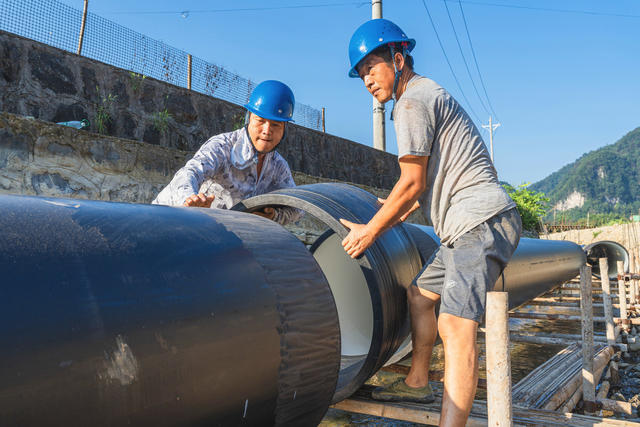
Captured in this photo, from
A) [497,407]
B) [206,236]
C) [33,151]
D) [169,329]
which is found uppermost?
[33,151]

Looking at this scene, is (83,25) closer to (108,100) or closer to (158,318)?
(108,100)

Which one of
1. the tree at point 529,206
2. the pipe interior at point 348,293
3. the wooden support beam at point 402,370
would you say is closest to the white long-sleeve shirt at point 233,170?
the pipe interior at point 348,293

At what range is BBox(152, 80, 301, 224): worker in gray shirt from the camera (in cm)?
285

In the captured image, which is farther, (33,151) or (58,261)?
(33,151)

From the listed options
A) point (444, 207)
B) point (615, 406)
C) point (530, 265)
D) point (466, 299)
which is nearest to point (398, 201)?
point (444, 207)

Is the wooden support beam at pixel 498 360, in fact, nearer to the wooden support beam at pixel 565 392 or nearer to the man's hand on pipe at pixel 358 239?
the man's hand on pipe at pixel 358 239

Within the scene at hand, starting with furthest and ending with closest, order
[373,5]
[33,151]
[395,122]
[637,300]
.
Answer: [373,5] → [637,300] → [33,151] → [395,122]

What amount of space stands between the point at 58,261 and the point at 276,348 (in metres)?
0.66

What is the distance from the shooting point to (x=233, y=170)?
3.03 metres

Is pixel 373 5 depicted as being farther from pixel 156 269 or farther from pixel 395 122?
pixel 156 269

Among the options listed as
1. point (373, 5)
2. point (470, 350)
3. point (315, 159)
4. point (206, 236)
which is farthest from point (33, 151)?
point (373, 5)

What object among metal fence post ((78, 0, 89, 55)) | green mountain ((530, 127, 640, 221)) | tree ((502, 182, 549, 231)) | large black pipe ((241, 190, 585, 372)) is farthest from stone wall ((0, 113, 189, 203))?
green mountain ((530, 127, 640, 221))

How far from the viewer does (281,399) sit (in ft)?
4.90

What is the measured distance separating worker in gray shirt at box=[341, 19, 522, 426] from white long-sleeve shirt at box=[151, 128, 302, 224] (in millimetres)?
1006
